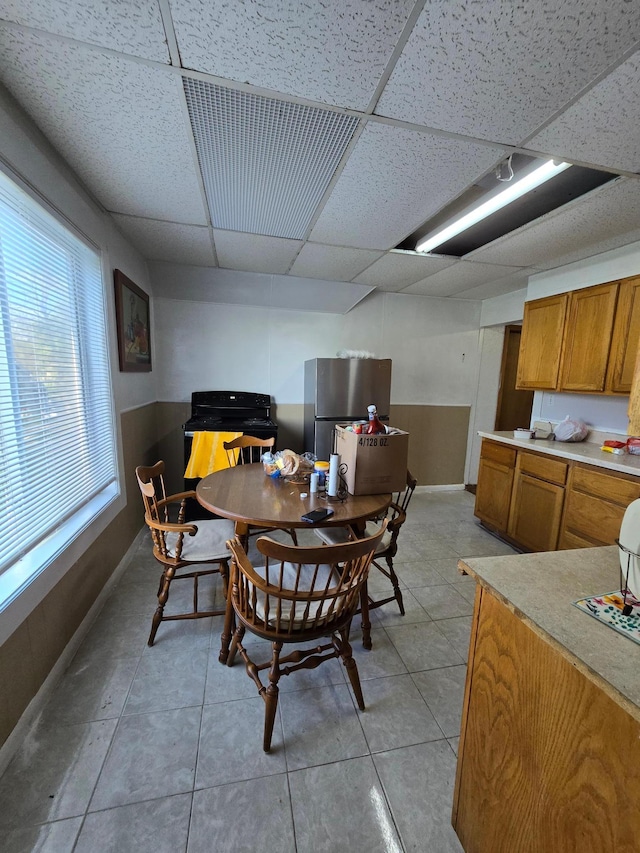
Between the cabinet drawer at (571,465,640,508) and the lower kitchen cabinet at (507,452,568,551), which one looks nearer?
the cabinet drawer at (571,465,640,508)

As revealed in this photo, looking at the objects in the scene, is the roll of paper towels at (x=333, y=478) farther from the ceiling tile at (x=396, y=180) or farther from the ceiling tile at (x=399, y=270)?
the ceiling tile at (x=399, y=270)

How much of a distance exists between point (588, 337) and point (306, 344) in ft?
8.28

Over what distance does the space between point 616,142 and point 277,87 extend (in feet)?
4.52

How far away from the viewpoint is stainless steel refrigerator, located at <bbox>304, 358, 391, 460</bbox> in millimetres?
3305

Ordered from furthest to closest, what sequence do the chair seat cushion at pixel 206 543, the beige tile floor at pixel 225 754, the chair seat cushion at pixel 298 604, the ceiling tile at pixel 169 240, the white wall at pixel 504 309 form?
the white wall at pixel 504 309 → the ceiling tile at pixel 169 240 → the chair seat cushion at pixel 206 543 → the chair seat cushion at pixel 298 604 → the beige tile floor at pixel 225 754

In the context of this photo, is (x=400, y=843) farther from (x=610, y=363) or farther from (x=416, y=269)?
(x=416, y=269)

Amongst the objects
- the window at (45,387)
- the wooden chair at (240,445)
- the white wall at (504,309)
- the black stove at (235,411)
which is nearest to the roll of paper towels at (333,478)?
the wooden chair at (240,445)

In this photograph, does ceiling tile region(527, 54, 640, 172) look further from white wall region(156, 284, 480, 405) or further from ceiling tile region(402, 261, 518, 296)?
white wall region(156, 284, 480, 405)

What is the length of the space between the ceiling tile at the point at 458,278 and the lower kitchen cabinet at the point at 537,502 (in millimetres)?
1644

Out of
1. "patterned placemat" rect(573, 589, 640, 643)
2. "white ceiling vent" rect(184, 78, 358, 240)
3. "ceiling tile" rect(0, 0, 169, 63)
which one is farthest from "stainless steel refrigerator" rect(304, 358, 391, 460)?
Answer: "patterned placemat" rect(573, 589, 640, 643)

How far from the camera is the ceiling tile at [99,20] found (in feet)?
2.96

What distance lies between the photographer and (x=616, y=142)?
4.50 feet

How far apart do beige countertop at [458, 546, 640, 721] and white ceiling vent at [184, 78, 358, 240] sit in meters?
1.68

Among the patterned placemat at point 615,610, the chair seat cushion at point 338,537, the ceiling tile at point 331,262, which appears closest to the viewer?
the patterned placemat at point 615,610
